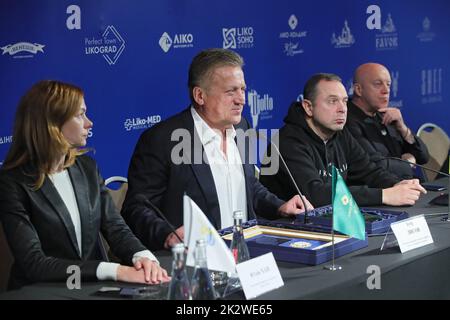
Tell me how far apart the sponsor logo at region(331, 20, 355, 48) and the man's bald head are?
1268 millimetres

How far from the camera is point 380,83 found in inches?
208

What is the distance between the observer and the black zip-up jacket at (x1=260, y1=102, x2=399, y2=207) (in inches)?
151

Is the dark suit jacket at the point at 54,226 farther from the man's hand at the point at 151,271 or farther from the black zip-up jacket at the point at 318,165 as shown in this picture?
the black zip-up jacket at the point at 318,165

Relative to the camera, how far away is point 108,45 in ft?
15.7

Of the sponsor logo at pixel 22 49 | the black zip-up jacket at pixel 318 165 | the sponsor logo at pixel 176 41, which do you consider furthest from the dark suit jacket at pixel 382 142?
the sponsor logo at pixel 22 49

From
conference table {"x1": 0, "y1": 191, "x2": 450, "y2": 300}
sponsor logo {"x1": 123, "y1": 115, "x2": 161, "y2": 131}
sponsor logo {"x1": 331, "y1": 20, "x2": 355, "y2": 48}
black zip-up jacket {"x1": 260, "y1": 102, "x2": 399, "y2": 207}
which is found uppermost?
sponsor logo {"x1": 331, "y1": 20, "x2": 355, "y2": 48}

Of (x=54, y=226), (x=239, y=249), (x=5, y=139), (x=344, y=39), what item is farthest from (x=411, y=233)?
(x=344, y=39)

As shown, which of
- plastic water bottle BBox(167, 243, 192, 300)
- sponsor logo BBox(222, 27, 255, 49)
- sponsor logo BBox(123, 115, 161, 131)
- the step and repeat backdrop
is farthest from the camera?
sponsor logo BBox(222, 27, 255, 49)

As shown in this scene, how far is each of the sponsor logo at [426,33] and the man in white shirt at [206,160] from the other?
4.50 meters

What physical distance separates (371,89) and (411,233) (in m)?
2.43

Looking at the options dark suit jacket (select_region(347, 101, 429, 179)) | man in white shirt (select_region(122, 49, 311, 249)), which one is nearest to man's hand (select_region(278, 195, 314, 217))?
man in white shirt (select_region(122, 49, 311, 249))

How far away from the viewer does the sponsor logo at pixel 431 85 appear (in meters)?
7.72

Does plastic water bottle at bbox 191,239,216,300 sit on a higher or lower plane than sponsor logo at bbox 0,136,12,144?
lower

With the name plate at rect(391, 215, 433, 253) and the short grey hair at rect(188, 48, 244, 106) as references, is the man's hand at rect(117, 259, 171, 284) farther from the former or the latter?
the short grey hair at rect(188, 48, 244, 106)
